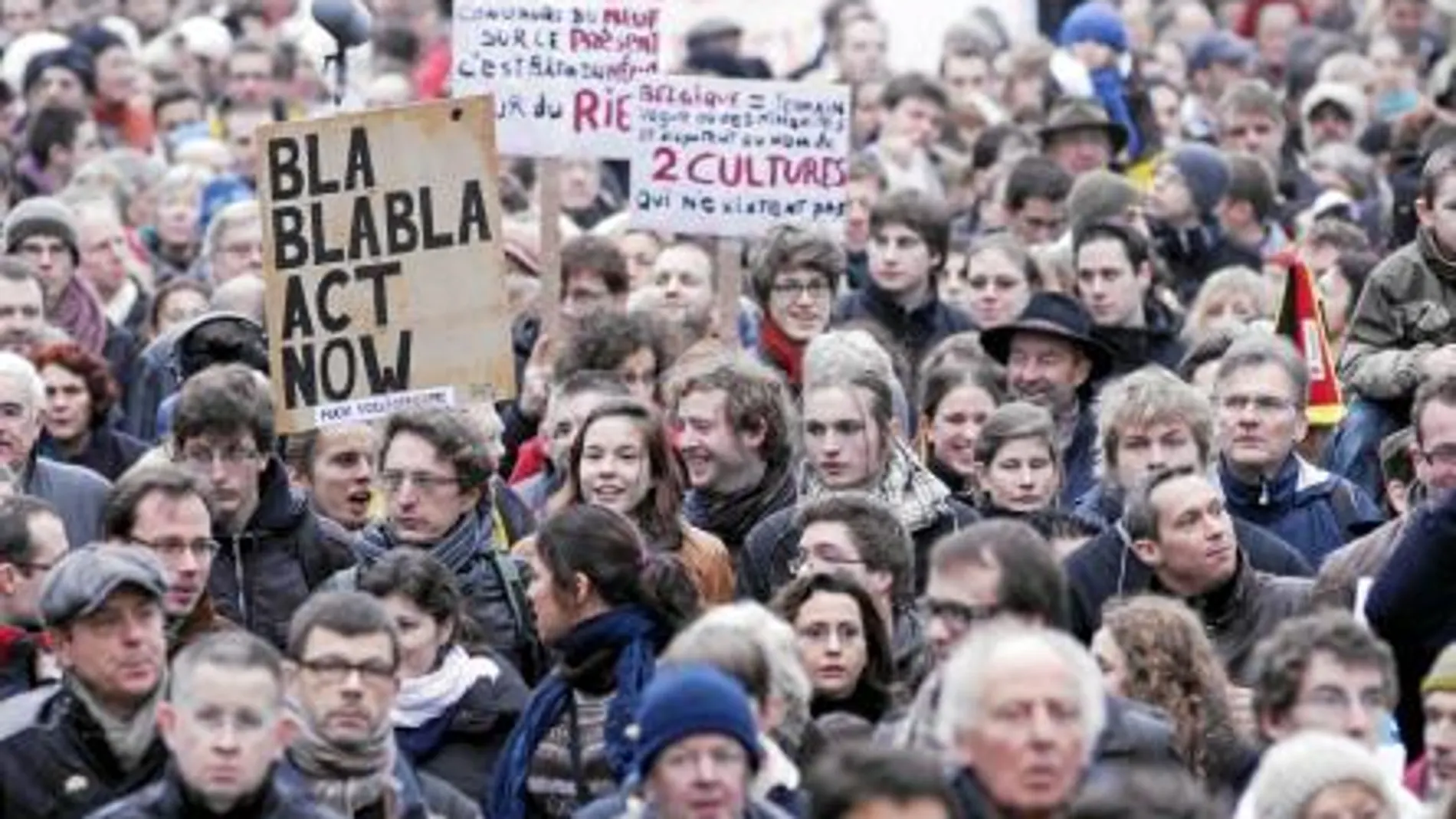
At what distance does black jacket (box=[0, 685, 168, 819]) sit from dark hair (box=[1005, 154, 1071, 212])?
10.2 m

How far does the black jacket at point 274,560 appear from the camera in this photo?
51.8 ft

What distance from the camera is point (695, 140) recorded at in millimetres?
20125

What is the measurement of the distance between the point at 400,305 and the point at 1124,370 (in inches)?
153

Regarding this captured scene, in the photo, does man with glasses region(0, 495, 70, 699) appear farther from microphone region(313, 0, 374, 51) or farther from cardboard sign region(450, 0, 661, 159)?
cardboard sign region(450, 0, 661, 159)

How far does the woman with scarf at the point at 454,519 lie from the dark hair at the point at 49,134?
11.0 m

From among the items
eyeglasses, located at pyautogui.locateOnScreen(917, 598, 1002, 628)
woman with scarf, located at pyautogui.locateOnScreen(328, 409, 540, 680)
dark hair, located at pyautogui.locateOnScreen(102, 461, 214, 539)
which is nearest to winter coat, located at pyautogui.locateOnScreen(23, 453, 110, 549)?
woman with scarf, located at pyautogui.locateOnScreen(328, 409, 540, 680)

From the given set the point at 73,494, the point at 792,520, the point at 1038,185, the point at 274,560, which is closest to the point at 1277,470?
the point at 792,520

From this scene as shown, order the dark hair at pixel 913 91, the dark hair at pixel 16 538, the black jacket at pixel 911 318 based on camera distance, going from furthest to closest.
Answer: the dark hair at pixel 913 91
the black jacket at pixel 911 318
the dark hair at pixel 16 538

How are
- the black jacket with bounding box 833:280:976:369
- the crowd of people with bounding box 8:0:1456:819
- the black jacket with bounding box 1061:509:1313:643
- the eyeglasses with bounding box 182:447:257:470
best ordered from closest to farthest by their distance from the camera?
1. the crowd of people with bounding box 8:0:1456:819
2. the black jacket with bounding box 1061:509:1313:643
3. the eyeglasses with bounding box 182:447:257:470
4. the black jacket with bounding box 833:280:976:369

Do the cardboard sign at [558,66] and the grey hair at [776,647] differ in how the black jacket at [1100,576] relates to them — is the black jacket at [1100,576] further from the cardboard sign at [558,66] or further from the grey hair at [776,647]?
the cardboard sign at [558,66]

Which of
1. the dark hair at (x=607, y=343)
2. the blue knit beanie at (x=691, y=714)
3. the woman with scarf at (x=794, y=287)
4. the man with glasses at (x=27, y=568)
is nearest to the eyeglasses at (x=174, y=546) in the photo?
the man with glasses at (x=27, y=568)

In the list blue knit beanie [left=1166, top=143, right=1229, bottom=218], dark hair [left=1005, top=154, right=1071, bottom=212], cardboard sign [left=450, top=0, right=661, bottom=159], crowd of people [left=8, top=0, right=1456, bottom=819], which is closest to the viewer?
crowd of people [left=8, top=0, right=1456, bottom=819]

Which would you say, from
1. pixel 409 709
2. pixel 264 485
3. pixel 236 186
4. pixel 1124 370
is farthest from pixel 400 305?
pixel 236 186

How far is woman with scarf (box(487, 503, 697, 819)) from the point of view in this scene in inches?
551
